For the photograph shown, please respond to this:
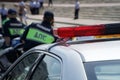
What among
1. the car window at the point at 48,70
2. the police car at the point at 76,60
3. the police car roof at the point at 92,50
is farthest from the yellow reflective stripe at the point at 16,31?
the police car roof at the point at 92,50

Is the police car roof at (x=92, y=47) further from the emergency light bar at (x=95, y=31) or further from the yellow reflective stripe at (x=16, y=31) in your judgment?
the yellow reflective stripe at (x=16, y=31)

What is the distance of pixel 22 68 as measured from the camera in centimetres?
469

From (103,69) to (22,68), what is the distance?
4.45 feet

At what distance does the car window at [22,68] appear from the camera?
4428mm

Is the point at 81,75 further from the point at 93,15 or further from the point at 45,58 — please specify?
the point at 93,15

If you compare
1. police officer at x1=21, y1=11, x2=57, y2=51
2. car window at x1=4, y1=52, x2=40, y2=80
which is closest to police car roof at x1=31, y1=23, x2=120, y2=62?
car window at x1=4, y1=52, x2=40, y2=80

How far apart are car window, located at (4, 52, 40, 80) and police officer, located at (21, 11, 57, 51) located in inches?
134

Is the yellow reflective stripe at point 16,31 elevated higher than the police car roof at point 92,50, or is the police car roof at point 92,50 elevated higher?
the police car roof at point 92,50

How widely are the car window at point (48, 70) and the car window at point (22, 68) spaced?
0.55ft

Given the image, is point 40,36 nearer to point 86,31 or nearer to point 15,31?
point 15,31

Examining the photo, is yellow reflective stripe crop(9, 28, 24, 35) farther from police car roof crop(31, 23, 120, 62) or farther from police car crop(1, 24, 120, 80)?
police car roof crop(31, 23, 120, 62)

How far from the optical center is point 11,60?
9148 mm

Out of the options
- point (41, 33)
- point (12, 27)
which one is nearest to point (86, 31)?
point (41, 33)

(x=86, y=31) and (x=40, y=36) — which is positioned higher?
(x=86, y=31)
